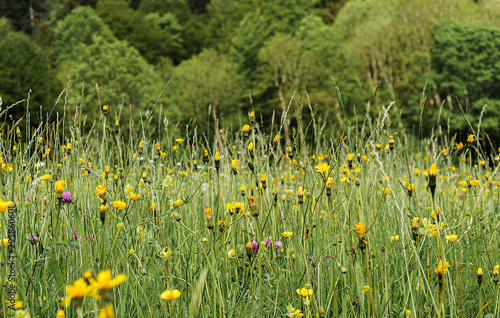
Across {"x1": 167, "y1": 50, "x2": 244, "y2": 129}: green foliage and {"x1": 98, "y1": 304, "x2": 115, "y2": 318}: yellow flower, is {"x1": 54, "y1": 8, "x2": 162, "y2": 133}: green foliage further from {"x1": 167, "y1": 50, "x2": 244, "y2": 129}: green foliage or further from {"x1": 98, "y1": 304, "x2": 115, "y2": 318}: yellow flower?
{"x1": 98, "y1": 304, "x2": 115, "y2": 318}: yellow flower

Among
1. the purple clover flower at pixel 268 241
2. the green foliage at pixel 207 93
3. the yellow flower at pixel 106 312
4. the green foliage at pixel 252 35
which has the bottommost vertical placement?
the green foliage at pixel 207 93

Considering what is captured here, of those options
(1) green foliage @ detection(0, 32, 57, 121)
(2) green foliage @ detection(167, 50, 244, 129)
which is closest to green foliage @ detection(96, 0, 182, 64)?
(2) green foliage @ detection(167, 50, 244, 129)

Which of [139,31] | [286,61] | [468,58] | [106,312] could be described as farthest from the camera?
[139,31]

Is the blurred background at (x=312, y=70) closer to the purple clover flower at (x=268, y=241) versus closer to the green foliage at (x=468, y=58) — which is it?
the green foliage at (x=468, y=58)

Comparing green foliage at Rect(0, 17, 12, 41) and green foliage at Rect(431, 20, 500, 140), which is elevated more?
green foliage at Rect(0, 17, 12, 41)

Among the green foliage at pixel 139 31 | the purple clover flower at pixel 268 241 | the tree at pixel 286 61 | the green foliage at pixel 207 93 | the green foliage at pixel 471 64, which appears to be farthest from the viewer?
the green foliage at pixel 139 31

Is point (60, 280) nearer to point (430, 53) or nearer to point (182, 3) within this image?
point (430, 53)

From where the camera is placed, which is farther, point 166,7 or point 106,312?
point 166,7

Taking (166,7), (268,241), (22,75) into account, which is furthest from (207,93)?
(166,7)

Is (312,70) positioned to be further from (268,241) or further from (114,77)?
(268,241)

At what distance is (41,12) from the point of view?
35.1 meters

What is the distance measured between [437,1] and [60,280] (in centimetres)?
2622

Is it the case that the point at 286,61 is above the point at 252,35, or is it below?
below

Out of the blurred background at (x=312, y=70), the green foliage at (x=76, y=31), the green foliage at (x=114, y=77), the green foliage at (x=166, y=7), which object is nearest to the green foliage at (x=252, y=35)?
the blurred background at (x=312, y=70)
